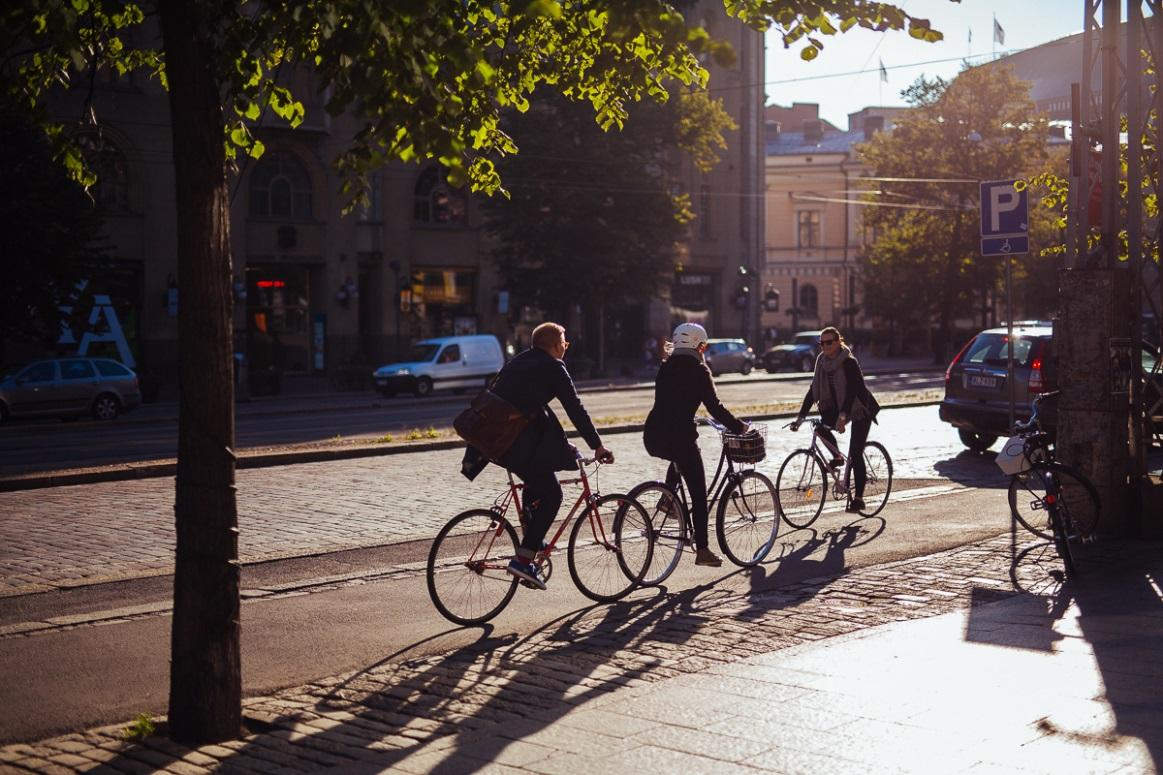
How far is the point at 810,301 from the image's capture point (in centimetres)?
8444

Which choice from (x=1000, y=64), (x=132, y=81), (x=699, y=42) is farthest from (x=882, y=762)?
(x=1000, y=64)

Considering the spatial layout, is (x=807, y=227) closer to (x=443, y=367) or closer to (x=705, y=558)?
(x=443, y=367)

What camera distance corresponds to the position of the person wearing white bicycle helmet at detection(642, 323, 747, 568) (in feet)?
33.3

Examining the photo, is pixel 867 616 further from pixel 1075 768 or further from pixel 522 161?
pixel 522 161

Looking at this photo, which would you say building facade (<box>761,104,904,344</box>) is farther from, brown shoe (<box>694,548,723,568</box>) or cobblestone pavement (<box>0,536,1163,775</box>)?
cobblestone pavement (<box>0,536,1163,775</box>)

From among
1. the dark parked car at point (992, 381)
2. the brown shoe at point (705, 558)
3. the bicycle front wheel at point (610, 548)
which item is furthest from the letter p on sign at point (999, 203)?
the bicycle front wheel at point (610, 548)

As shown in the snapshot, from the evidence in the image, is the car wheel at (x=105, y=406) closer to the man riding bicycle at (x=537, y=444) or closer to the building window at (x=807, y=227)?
the man riding bicycle at (x=537, y=444)

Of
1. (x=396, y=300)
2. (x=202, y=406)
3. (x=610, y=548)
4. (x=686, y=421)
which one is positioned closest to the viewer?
(x=202, y=406)

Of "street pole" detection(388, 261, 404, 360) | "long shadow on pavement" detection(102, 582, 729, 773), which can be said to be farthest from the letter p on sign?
"street pole" detection(388, 261, 404, 360)

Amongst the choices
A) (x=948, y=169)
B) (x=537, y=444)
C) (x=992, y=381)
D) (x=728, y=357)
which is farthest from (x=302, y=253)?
(x=537, y=444)

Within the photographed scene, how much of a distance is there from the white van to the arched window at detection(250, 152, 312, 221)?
9165 millimetres

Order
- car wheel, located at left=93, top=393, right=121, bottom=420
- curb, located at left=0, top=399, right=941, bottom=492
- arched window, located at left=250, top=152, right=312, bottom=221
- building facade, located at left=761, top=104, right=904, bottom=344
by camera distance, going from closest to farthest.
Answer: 1. curb, located at left=0, top=399, right=941, bottom=492
2. car wheel, located at left=93, top=393, right=121, bottom=420
3. arched window, located at left=250, top=152, right=312, bottom=221
4. building facade, located at left=761, top=104, right=904, bottom=344

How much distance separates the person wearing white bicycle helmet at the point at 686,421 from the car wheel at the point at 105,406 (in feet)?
80.8

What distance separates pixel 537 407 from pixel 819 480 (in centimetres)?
494
